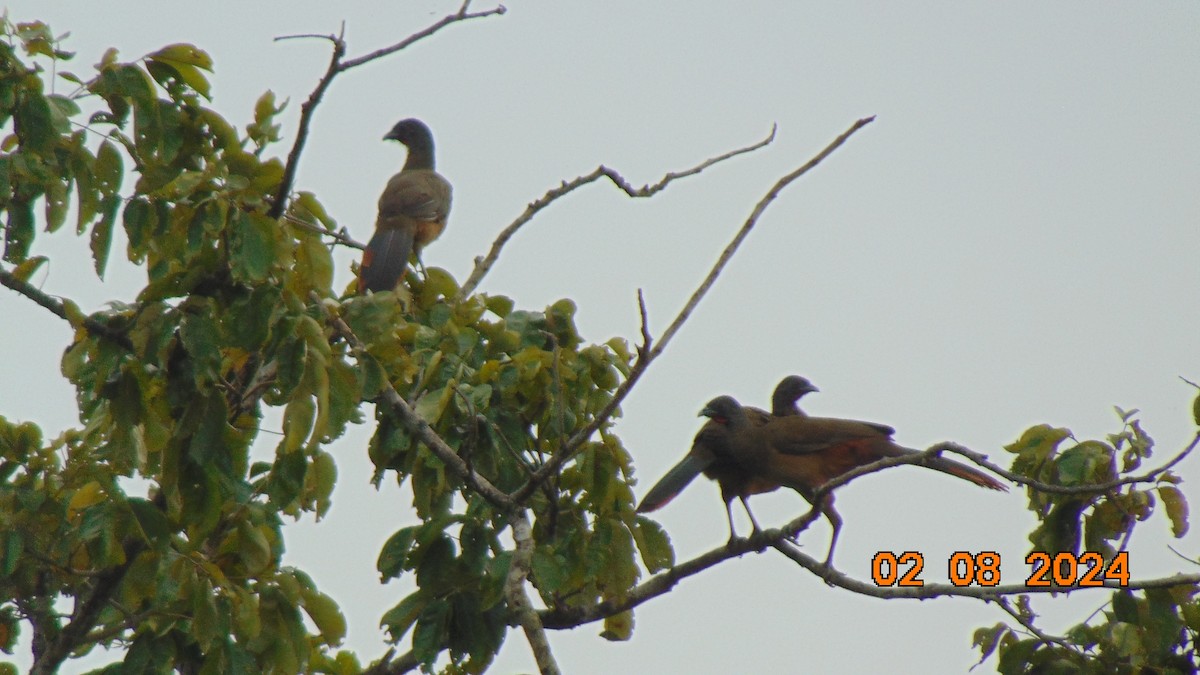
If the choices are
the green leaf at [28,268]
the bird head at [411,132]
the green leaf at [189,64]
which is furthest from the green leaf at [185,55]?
the bird head at [411,132]

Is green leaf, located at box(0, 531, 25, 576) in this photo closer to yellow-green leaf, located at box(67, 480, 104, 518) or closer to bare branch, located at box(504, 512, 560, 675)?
yellow-green leaf, located at box(67, 480, 104, 518)

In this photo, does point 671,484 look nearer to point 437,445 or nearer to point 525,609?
point 525,609

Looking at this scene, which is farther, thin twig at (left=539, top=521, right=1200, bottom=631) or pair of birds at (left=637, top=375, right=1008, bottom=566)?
pair of birds at (left=637, top=375, right=1008, bottom=566)

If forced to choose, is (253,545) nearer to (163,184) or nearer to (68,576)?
(163,184)

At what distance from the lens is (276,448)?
3221 millimetres

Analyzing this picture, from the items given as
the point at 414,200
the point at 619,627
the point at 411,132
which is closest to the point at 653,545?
the point at 619,627

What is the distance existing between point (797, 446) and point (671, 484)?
76cm

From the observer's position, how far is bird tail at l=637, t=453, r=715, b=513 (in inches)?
188

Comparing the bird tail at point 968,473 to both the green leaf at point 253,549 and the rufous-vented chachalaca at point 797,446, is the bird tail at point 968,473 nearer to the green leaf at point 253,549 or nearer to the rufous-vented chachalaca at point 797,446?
the rufous-vented chachalaca at point 797,446

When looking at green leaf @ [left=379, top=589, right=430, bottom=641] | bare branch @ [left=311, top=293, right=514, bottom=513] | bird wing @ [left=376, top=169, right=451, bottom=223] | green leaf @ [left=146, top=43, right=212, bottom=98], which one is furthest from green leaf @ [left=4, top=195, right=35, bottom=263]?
bird wing @ [left=376, top=169, right=451, bottom=223]

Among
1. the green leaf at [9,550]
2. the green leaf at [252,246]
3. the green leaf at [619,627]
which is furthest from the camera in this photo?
the green leaf at [619,627]

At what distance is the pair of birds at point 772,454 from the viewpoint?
4.86m

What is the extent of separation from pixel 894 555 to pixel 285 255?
2752 mm

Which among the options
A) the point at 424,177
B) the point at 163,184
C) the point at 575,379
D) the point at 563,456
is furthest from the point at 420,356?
the point at 424,177
